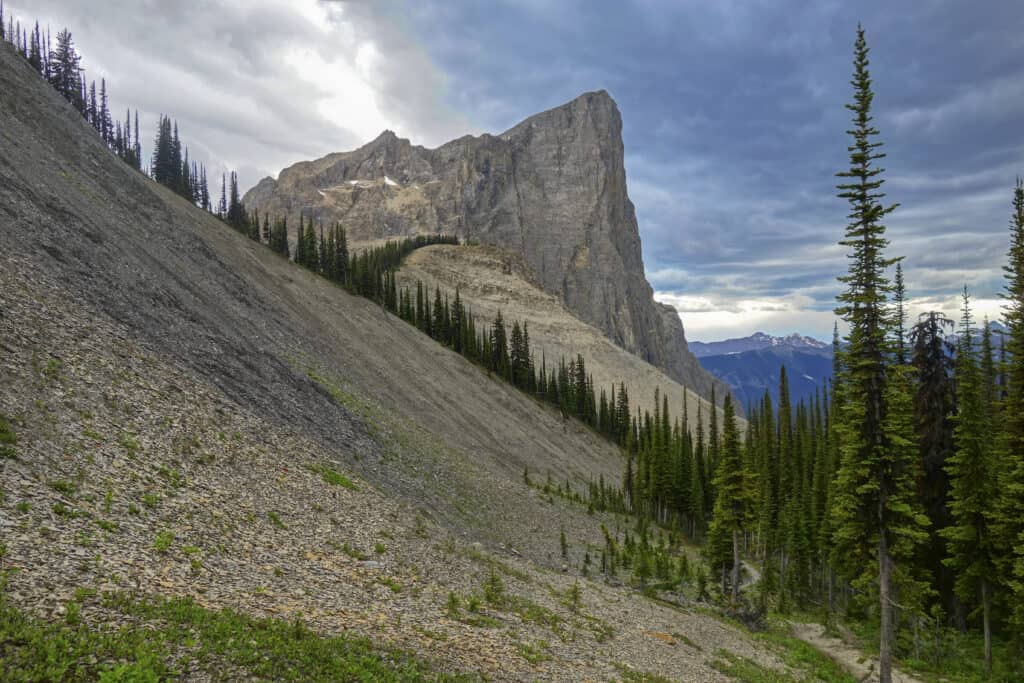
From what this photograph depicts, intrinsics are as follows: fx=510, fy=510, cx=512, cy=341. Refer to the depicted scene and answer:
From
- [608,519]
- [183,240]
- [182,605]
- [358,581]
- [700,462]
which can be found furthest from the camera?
[700,462]

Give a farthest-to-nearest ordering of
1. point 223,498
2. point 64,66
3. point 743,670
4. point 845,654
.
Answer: point 64,66, point 845,654, point 743,670, point 223,498

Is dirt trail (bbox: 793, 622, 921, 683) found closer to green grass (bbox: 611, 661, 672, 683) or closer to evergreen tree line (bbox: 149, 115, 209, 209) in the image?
green grass (bbox: 611, 661, 672, 683)

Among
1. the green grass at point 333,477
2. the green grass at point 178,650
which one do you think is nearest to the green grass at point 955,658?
the green grass at point 178,650

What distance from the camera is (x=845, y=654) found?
29.9 metres

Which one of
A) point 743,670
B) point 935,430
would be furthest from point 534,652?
point 935,430

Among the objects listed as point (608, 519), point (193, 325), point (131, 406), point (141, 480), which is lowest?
point (608, 519)

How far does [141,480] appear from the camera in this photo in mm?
15648

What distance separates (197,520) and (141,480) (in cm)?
227

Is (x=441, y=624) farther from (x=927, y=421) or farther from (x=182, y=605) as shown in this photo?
(x=927, y=421)

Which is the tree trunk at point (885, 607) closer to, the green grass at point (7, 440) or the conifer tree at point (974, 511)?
the conifer tree at point (974, 511)

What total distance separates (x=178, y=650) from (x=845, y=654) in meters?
35.4

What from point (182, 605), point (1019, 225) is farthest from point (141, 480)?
point (1019, 225)

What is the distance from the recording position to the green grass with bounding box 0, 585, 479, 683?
289 inches

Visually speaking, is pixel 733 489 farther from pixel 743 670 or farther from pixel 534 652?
pixel 534 652
